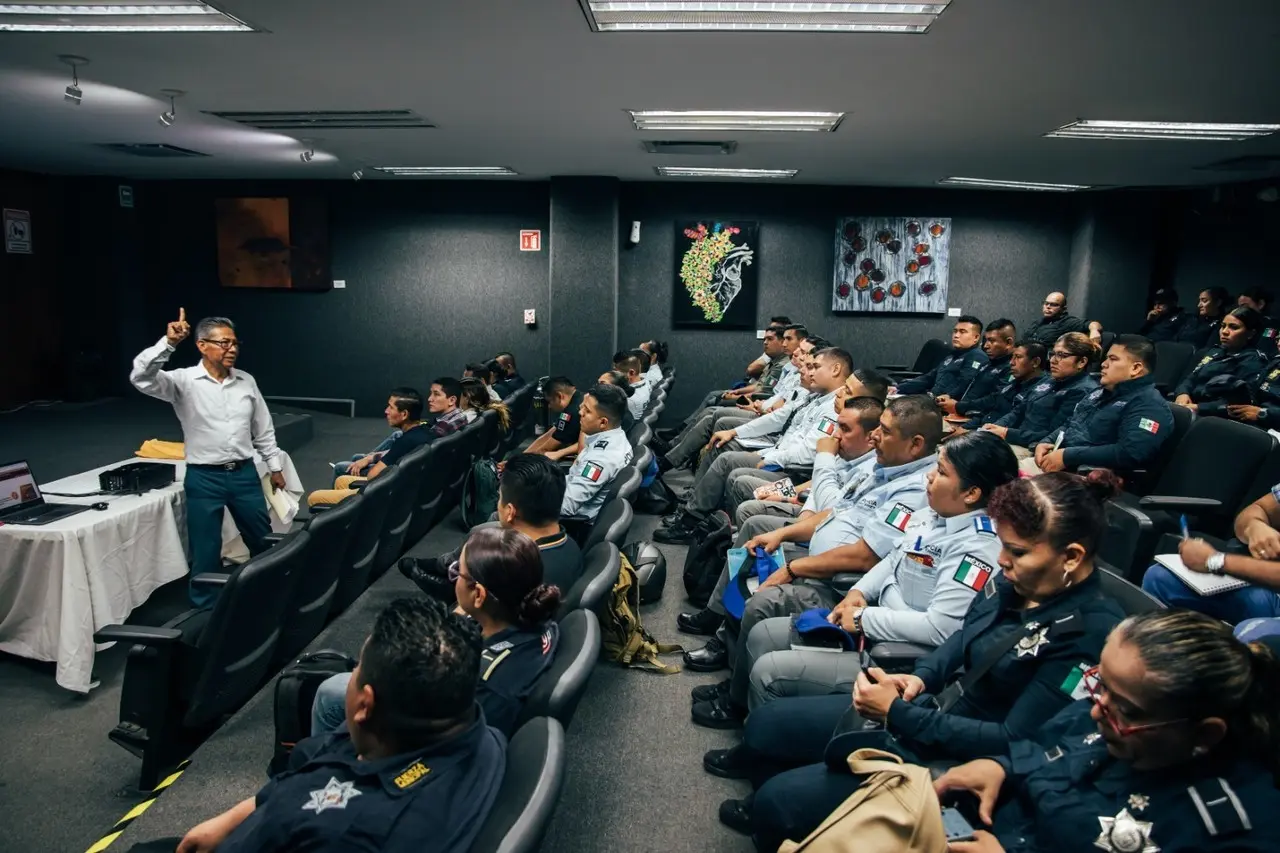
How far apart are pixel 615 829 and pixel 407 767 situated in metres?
1.15

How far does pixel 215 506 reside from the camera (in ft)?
12.8

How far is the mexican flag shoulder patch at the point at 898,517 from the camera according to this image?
9.20 feet

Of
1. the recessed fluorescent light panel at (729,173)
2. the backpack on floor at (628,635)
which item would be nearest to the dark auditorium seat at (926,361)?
the recessed fluorescent light panel at (729,173)

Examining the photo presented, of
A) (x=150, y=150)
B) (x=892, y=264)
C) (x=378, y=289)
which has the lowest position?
(x=378, y=289)

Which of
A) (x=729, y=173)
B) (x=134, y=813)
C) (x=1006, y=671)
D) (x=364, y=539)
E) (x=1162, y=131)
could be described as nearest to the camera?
(x=1006, y=671)

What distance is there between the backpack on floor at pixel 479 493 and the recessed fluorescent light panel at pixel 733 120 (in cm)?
238

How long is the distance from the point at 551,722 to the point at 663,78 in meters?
3.57

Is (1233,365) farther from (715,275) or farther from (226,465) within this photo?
(226,465)

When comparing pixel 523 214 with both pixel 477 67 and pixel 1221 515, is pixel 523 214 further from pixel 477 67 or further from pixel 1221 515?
pixel 1221 515

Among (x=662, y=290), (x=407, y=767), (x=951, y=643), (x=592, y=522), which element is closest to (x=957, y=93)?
(x=592, y=522)

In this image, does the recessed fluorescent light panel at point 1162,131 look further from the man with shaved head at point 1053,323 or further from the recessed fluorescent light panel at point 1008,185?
the recessed fluorescent light panel at point 1008,185

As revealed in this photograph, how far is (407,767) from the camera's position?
142 cm

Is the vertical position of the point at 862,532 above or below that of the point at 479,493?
above

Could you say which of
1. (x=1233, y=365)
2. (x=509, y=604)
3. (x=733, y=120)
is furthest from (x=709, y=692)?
(x=1233, y=365)
